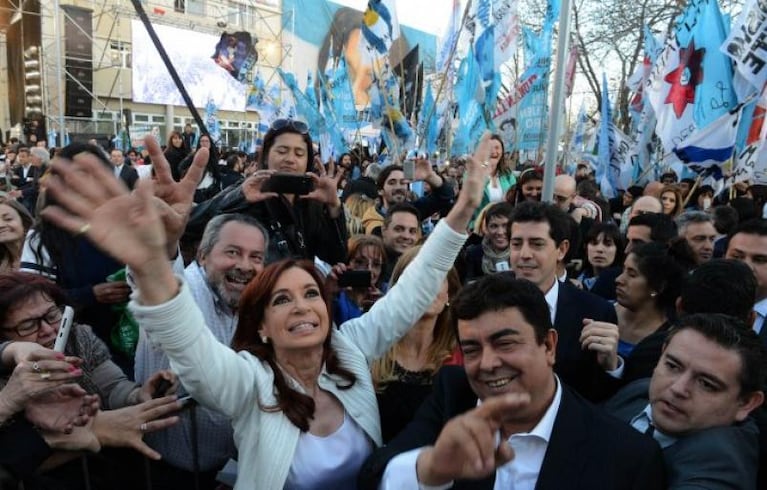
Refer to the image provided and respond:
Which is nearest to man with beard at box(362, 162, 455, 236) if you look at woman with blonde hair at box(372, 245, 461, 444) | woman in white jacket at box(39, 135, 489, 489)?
woman with blonde hair at box(372, 245, 461, 444)

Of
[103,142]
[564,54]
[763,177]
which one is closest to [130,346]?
[564,54]

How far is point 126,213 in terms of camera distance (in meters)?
1.57

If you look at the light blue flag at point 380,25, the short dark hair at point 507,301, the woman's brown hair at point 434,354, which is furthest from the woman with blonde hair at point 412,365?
the light blue flag at point 380,25

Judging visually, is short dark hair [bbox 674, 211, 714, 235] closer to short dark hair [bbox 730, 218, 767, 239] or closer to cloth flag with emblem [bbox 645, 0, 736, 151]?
short dark hair [bbox 730, 218, 767, 239]

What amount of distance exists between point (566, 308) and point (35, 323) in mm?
2182

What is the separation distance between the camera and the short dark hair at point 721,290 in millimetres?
2416

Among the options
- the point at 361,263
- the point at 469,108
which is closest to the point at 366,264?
the point at 361,263

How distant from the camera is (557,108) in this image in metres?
4.30

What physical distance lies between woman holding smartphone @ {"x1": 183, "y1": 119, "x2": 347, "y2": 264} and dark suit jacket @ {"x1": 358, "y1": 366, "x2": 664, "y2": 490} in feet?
5.28

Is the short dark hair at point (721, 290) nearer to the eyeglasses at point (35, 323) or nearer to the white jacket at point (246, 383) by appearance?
the white jacket at point (246, 383)

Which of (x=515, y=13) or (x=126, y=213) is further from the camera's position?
(x=515, y=13)

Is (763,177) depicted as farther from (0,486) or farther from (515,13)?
(0,486)

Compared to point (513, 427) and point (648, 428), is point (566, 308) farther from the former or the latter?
point (513, 427)

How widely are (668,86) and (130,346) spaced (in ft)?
20.3
